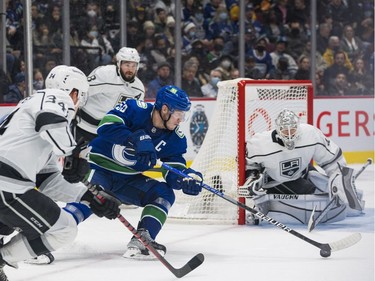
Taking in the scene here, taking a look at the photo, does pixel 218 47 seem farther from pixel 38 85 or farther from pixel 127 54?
pixel 127 54

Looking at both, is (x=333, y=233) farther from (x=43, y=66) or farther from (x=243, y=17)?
(x=243, y=17)

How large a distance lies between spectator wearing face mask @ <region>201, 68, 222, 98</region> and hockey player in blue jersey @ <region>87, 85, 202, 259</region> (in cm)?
374

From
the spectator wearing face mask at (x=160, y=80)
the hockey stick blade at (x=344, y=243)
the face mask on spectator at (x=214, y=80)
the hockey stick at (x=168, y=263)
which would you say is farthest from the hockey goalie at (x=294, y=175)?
the face mask on spectator at (x=214, y=80)

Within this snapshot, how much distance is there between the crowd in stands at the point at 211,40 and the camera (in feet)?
22.9

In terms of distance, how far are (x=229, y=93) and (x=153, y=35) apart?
97.3 inches

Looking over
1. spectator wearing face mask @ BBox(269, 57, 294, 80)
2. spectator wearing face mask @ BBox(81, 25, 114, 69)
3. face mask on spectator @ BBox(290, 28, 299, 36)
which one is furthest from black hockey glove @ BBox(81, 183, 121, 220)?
face mask on spectator @ BBox(290, 28, 299, 36)

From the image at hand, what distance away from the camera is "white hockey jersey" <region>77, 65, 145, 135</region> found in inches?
228

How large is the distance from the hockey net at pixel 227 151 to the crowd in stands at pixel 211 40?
1657 mm

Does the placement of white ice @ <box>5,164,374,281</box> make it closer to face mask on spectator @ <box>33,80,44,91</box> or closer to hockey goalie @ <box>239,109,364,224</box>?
hockey goalie @ <box>239,109,364,224</box>

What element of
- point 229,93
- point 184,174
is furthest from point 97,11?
point 184,174

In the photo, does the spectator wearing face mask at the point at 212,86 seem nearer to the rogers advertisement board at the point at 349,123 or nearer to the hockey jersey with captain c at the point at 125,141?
the rogers advertisement board at the point at 349,123

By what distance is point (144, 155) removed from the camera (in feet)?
13.1

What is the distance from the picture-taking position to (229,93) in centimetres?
550

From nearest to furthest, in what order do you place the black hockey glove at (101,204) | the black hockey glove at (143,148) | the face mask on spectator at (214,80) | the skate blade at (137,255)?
the black hockey glove at (101,204), the black hockey glove at (143,148), the skate blade at (137,255), the face mask on spectator at (214,80)
